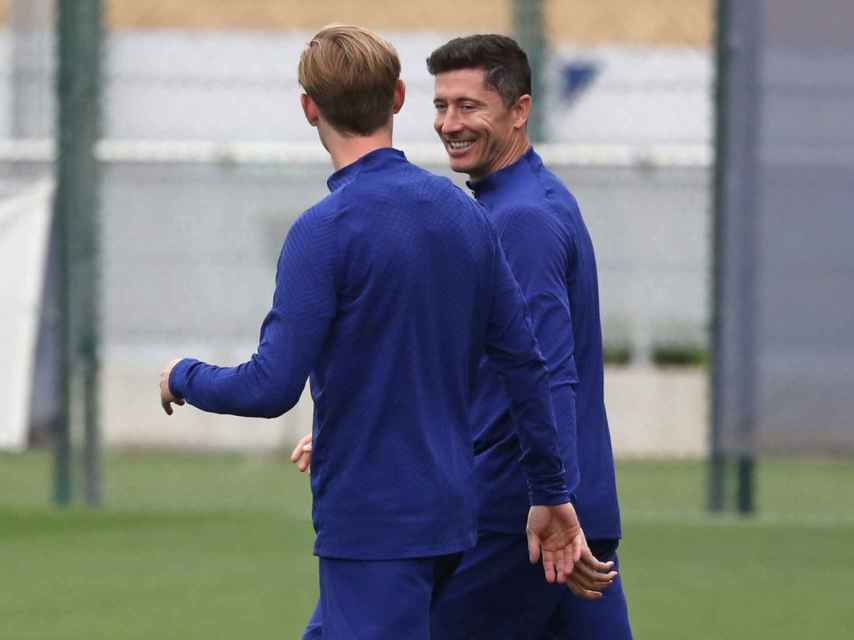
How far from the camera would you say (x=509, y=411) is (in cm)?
429

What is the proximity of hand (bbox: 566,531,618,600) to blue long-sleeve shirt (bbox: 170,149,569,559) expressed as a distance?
36 cm

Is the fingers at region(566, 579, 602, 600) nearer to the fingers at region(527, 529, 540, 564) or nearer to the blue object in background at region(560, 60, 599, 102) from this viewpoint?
the fingers at region(527, 529, 540, 564)

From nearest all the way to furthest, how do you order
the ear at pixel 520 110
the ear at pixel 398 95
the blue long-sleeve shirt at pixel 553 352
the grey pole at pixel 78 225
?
the ear at pixel 398 95, the blue long-sleeve shirt at pixel 553 352, the ear at pixel 520 110, the grey pole at pixel 78 225

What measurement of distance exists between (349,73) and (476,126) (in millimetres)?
828

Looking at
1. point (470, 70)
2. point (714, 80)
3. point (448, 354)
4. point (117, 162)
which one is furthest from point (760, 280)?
point (448, 354)

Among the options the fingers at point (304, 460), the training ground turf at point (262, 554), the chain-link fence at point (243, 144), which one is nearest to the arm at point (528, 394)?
the fingers at point (304, 460)

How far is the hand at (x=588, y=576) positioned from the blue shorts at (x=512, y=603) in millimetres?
249

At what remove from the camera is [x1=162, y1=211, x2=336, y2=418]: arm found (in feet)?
11.6

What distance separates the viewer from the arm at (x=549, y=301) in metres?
4.11

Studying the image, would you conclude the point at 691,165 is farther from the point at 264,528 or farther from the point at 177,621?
the point at 177,621

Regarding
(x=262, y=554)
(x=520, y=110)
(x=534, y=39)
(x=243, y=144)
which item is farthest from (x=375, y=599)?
(x=243, y=144)

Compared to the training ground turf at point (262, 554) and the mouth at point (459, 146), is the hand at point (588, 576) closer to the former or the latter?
the mouth at point (459, 146)

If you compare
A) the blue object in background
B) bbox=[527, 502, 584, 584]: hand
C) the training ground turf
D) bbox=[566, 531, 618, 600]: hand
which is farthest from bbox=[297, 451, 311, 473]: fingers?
the blue object in background

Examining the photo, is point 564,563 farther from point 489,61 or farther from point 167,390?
point 489,61
